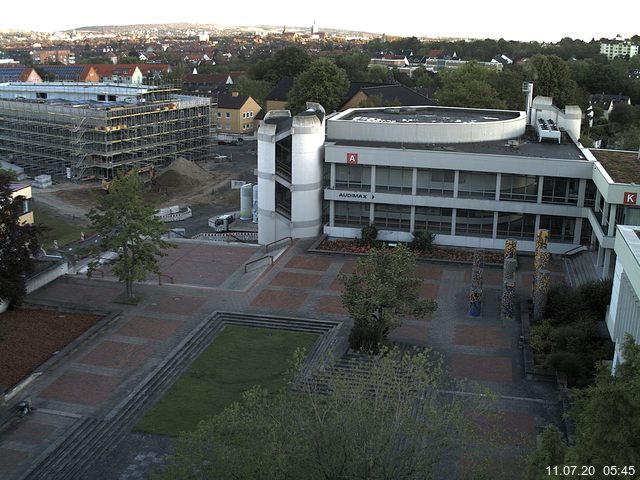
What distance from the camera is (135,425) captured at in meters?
24.4

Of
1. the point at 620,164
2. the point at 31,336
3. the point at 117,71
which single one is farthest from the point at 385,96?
the point at 31,336

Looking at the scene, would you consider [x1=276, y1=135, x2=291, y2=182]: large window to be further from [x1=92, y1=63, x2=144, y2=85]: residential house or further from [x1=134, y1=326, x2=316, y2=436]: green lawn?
[x1=92, y1=63, x2=144, y2=85]: residential house

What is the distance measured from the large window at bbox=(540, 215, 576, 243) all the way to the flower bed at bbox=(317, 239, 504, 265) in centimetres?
316

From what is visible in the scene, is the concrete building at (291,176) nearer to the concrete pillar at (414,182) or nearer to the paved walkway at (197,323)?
the paved walkway at (197,323)

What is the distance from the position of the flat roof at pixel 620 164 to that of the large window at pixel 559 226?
384cm

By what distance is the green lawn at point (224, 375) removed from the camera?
24.8 metres

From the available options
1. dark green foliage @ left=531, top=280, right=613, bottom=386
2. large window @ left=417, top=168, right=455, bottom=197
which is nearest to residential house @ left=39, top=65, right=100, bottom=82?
large window @ left=417, top=168, right=455, bottom=197

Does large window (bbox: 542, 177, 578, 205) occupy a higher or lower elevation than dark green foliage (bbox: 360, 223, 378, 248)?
higher

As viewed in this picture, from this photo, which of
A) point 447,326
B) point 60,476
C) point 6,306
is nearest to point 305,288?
point 447,326

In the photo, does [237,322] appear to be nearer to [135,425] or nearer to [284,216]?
[135,425]

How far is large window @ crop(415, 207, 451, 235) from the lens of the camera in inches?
1743

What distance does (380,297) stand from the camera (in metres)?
28.1

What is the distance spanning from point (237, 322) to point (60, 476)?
12426 mm

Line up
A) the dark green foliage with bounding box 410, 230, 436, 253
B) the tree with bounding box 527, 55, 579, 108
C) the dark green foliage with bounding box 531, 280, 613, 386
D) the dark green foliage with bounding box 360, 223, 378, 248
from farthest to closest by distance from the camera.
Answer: the tree with bounding box 527, 55, 579, 108 → the dark green foliage with bounding box 360, 223, 378, 248 → the dark green foliage with bounding box 410, 230, 436, 253 → the dark green foliage with bounding box 531, 280, 613, 386
